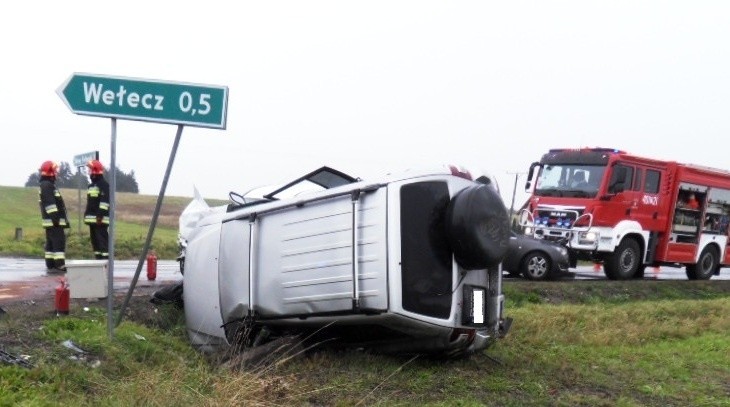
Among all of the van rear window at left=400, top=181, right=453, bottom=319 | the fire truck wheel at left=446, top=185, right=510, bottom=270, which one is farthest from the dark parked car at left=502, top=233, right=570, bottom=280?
the van rear window at left=400, top=181, right=453, bottom=319

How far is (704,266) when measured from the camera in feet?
60.8

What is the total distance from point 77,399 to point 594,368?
4585mm

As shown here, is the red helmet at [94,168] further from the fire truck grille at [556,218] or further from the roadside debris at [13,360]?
the fire truck grille at [556,218]

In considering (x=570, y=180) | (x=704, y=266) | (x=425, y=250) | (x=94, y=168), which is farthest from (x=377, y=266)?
(x=704, y=266)

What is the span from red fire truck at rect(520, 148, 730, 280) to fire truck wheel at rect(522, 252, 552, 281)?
4.16ft

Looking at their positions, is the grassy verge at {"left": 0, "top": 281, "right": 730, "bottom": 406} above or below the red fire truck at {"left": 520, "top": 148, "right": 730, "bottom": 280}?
below

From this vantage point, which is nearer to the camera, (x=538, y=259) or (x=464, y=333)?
(x=464, y=333)

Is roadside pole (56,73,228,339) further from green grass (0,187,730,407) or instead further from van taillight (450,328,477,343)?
van taillight (450,328,477,343)

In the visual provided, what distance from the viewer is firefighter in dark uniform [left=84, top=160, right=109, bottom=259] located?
12531mm

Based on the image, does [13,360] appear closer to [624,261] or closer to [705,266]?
[624,261]

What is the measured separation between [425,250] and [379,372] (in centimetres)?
112

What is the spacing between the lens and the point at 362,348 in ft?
22.6

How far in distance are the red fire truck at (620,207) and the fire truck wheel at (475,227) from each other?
10.1 m

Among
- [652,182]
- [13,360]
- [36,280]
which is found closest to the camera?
[13,360]
